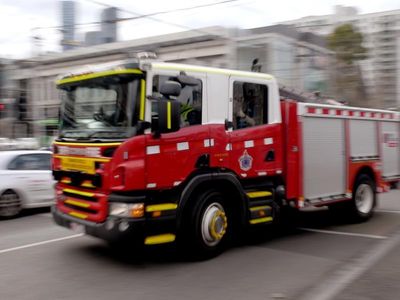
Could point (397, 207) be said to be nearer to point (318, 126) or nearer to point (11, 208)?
point (318, 126)

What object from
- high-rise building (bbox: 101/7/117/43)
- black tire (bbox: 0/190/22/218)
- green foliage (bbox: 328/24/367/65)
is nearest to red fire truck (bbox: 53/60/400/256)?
black tire (bbox: 0/190/22/218)

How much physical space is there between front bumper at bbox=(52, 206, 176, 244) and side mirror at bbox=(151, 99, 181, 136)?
110 centimetres

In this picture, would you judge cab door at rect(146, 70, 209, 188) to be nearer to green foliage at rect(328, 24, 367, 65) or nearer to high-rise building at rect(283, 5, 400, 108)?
high-rise building at rect(283, 5, 400, 108)

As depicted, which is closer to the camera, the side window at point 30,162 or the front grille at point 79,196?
the front grille at point 79,196

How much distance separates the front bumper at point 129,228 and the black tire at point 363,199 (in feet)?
15.1

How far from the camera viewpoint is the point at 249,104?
711cm

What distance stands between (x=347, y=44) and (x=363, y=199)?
33095 mm

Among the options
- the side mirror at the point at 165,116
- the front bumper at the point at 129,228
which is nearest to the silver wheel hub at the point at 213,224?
the front bumper at the point at 129,228

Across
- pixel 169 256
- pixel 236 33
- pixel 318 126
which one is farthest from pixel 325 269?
pixel 236 33

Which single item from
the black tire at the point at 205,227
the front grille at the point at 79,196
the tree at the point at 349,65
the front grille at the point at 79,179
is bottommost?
the black tire at the point at 205,227

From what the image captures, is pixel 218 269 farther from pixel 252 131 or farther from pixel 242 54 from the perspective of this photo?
pixel 242 54

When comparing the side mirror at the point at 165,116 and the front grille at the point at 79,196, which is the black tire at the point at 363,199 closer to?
the side mirror at the point at 165,116

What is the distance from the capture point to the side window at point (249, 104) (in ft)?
22.7

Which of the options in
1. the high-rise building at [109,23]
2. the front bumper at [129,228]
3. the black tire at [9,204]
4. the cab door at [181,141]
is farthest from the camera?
the high-rise building at [109,23]
